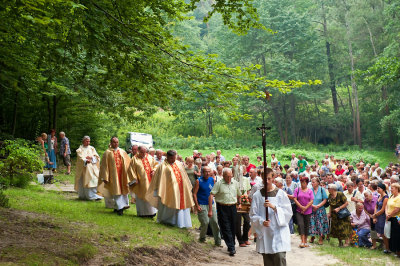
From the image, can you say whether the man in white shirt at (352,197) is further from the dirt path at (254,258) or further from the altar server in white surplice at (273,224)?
the altar server in white surplice at (273,224)

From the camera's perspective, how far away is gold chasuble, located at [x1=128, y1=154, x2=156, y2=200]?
11352mm

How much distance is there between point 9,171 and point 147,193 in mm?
3986

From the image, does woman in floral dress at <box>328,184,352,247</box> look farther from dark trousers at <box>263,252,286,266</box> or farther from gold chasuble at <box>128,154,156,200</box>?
gold chasuble at <box>128,154,156,200</box>

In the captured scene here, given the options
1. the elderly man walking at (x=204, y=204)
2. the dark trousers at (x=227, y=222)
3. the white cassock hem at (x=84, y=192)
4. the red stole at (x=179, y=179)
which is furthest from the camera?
the white cassock hem at (x=84, y=192)

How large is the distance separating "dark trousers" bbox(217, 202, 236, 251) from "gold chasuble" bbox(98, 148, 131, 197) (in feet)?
8.68

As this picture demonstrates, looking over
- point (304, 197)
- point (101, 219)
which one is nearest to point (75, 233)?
point (101, 219)

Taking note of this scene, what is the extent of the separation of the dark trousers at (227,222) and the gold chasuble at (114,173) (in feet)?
8.68

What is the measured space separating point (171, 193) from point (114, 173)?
1693 millimetres

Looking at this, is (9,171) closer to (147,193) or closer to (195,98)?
(147,193)

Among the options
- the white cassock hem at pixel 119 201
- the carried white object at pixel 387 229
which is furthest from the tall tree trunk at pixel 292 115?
the white cassock hem at pixel 119 201

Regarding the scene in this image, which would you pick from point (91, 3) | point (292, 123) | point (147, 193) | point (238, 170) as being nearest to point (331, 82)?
point (292, 123)

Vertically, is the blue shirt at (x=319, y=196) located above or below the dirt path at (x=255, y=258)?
above

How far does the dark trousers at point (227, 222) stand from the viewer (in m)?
9.79

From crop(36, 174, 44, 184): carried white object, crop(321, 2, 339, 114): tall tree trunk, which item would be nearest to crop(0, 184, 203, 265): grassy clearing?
crop(36, 174, 44, 184): carried white object
